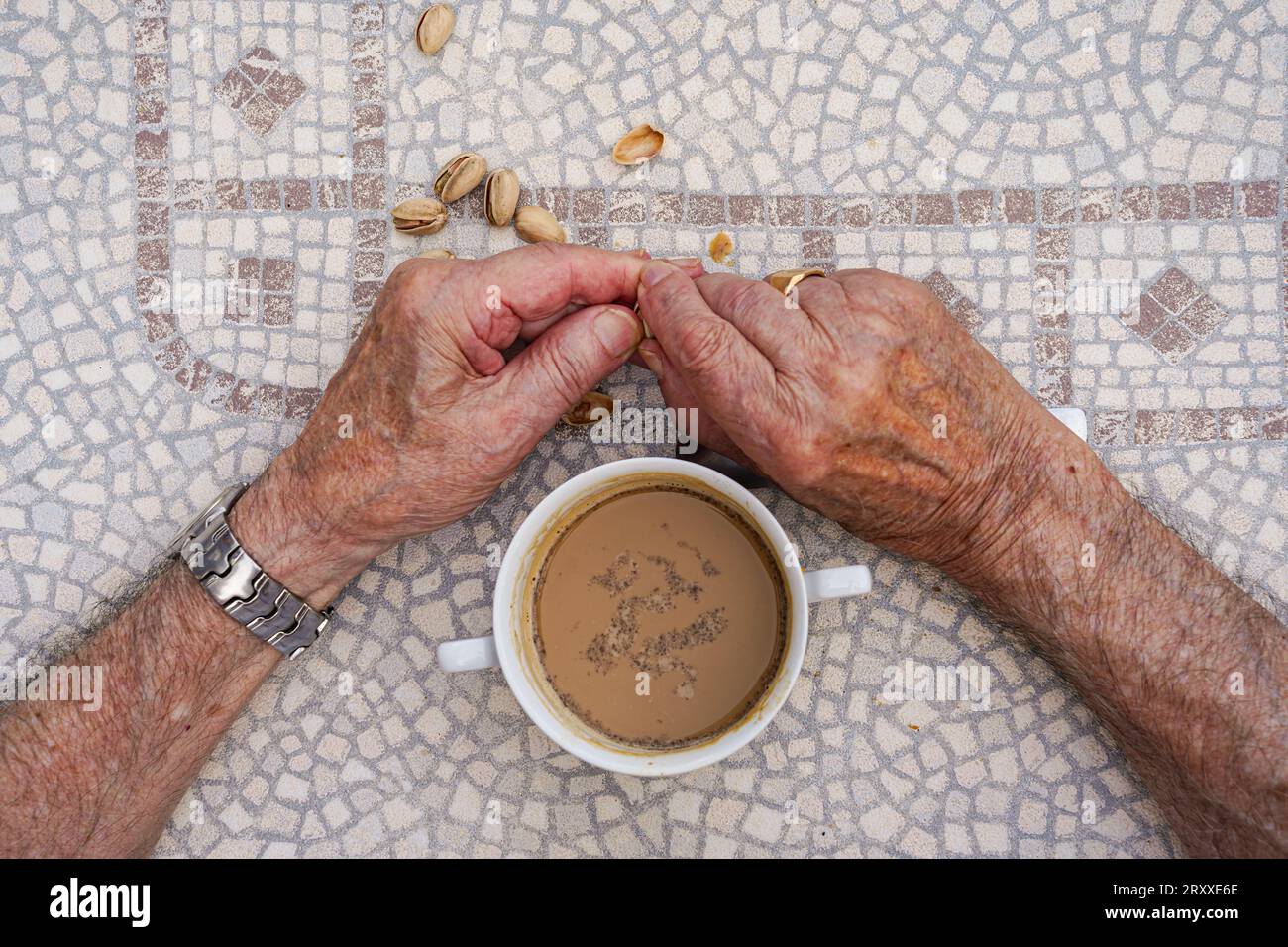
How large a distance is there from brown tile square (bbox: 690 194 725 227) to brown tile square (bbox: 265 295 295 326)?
0.68m

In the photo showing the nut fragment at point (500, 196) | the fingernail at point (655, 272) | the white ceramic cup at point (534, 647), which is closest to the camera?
the white ceramic cup at point (534, 647)

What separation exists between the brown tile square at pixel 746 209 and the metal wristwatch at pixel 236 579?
2.97ft

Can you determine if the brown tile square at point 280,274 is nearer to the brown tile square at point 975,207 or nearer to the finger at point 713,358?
the finger at point 713,358

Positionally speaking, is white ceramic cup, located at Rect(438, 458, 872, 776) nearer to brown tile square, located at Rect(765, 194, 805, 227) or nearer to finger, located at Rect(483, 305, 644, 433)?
finger, located at Rect(483, 305, 644, 433)

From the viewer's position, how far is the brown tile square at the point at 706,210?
5.13 feet

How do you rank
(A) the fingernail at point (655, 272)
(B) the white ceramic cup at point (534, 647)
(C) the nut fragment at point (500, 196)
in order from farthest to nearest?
(C) the nut fragment at point (500, 196)
(A) the fingernail at point (655, 272)
(B) the white ceramic cup at point (534, 647)

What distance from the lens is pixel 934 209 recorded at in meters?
1.56

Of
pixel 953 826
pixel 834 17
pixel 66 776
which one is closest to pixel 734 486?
pixel 953 826

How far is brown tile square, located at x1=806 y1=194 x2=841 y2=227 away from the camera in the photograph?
61.5 inches

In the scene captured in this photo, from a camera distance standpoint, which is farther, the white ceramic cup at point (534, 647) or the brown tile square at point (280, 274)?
the brown tile square at point (280, 274)

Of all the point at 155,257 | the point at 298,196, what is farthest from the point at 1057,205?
the point at 155,257

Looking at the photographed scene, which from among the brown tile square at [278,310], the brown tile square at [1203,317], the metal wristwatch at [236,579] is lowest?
the metal wristwatch at [236,579]

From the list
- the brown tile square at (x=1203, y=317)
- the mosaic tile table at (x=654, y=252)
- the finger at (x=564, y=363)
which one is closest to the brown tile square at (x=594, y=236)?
the mosaic tile table at (x=654, y=252)

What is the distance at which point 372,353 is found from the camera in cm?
141
